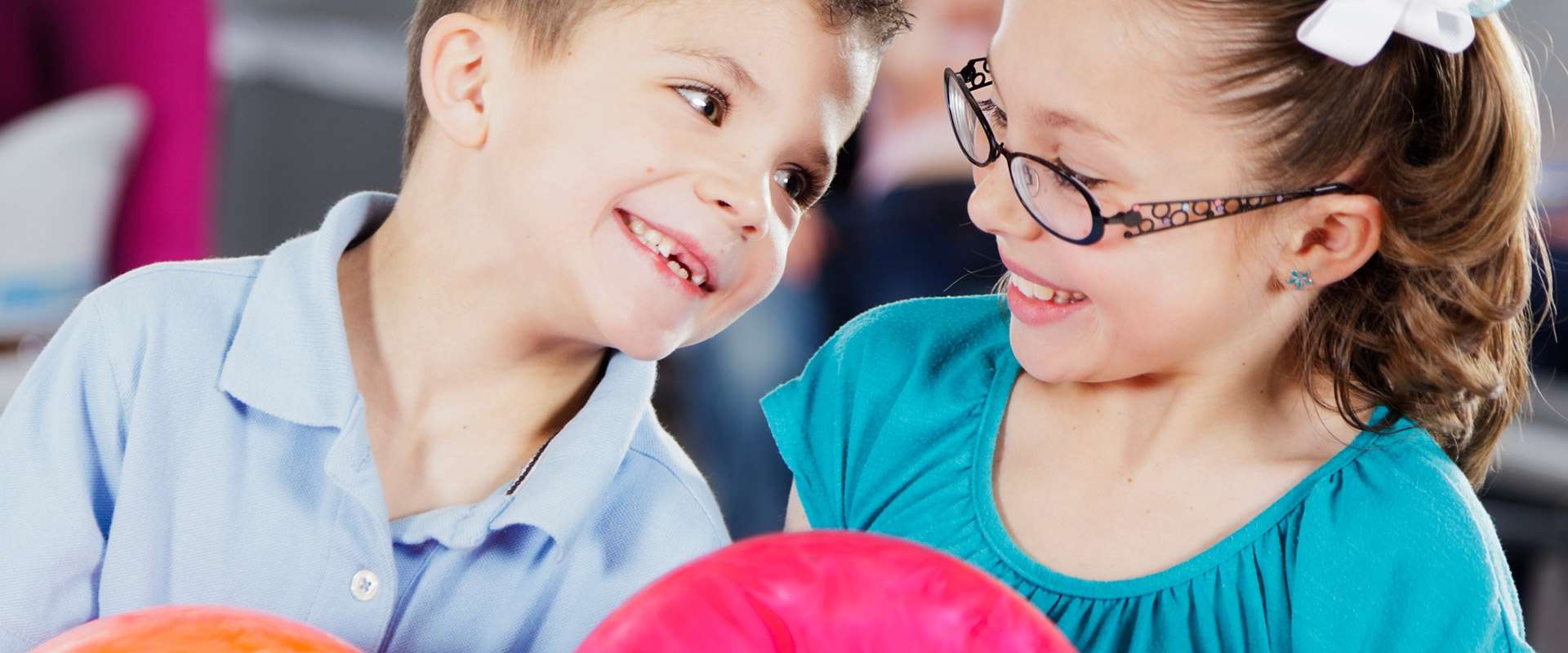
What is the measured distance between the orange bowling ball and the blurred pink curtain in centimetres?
160

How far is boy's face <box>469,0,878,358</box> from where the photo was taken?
3.08 ft

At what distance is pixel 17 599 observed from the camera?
894mm

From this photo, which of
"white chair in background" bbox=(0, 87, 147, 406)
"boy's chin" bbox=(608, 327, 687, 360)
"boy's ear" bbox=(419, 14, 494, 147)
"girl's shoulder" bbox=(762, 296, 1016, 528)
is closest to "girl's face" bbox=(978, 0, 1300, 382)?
"girl's shoulder" bbox=(762, 296, 1016, 528)

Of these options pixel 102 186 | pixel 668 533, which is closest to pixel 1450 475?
pixel 668 533

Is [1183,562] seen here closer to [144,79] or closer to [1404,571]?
[1404,571]

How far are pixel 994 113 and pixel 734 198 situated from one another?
183 millimetres

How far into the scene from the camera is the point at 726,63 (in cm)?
93

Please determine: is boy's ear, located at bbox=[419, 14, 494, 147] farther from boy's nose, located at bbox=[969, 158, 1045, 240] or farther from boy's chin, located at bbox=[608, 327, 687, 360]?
boy's nose, located at bbox=[969, 158, 1045, 240]

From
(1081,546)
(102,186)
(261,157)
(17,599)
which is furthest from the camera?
(261,157)

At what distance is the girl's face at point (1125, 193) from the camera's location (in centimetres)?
90

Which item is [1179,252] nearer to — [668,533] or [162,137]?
[668,533]

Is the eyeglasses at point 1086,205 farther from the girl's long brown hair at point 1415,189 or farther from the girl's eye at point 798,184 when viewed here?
the girl's eye at point 798,184

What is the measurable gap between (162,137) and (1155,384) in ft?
5.45

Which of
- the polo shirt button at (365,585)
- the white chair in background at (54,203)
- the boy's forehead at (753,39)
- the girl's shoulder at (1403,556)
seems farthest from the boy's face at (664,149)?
the white chair in background at (54,203)
